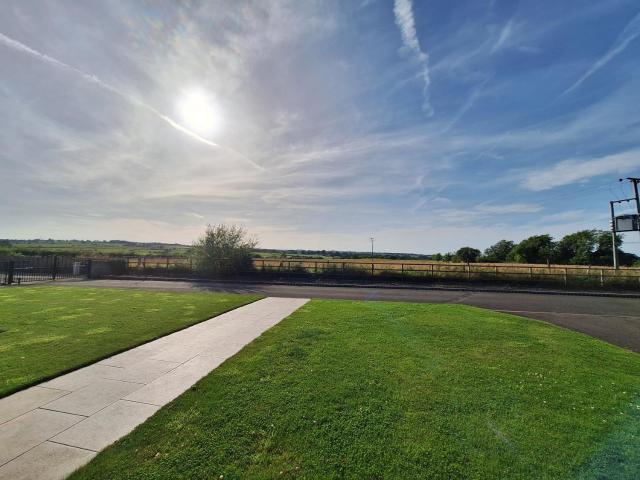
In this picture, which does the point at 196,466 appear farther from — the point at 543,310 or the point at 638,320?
the point at 638,320

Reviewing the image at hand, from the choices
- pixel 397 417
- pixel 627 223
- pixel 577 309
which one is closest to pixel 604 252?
Result: pixel 627 223

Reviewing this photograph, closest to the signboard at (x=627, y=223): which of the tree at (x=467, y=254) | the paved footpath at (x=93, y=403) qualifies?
the paved footpath at (x=93, y=403)

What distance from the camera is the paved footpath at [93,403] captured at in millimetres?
3273

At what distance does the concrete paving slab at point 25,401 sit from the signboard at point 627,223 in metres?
34.1

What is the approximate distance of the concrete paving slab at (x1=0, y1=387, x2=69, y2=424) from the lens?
4.08 meters

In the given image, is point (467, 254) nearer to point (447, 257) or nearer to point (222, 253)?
point (447, 257)

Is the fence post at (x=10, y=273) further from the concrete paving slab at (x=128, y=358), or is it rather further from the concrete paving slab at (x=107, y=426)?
the concrete paving slab at (x=107, y=426)

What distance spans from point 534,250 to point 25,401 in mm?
82280

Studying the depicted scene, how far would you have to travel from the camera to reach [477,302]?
48.9ft

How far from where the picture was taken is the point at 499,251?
254 ft

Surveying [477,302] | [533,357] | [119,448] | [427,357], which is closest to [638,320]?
[477,302]

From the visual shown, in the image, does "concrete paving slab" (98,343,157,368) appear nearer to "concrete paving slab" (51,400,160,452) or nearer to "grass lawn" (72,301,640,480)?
"concrete paving slab" (51,400,160,452)

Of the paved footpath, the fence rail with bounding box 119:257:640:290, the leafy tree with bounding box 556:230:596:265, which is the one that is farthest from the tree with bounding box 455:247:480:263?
the paved footpath

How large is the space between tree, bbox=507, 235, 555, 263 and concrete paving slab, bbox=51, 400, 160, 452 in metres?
75.6
